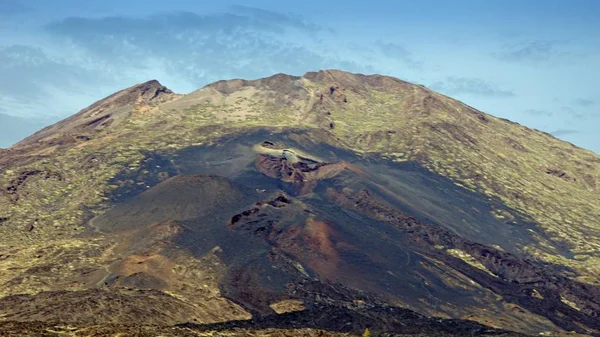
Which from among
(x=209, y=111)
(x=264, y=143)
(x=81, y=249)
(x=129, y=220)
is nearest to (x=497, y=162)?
(x=264, y=143)

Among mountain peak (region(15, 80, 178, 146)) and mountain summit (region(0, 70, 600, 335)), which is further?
mountain peak (region(15, 80, 178, 146))

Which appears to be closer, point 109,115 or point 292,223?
point 292,223

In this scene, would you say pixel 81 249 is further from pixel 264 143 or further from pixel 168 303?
pixel 264 143

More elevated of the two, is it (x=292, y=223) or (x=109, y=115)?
(x=109, y=115)

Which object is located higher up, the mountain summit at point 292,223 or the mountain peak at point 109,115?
the mountain peak at point 109,115

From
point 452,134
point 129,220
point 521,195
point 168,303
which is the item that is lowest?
point 168,303

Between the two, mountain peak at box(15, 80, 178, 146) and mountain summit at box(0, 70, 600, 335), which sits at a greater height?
mountain peak at box(15, 80, 178, 146)

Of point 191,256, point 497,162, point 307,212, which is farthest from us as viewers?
point 497,162

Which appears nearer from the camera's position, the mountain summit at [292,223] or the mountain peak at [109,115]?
the mountain summit at [292,223]
